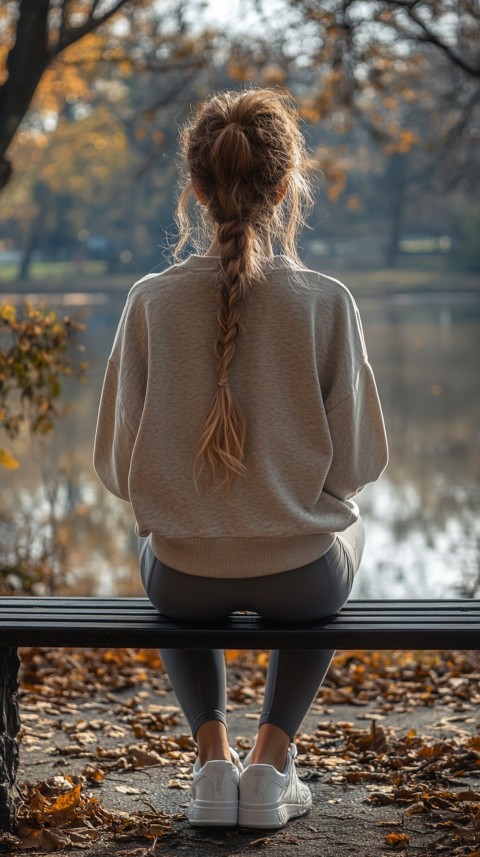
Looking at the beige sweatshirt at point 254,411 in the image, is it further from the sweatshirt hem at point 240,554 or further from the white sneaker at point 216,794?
the white sneaker at point 216,794

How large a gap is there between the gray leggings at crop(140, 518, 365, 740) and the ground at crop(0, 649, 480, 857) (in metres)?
0.32

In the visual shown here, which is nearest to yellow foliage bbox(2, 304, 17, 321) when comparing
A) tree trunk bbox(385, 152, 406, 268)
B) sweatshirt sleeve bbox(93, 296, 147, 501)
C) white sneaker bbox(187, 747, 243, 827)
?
sweatshirt sleeve bbox(93, 296, 147, 501)

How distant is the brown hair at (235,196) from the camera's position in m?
2.64

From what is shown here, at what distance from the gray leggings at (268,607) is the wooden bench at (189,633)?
0.15 feet

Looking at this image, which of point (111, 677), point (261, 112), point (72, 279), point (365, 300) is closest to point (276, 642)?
point (261, 112)

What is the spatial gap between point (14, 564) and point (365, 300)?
1387 inches

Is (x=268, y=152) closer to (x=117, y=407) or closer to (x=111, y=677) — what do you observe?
(x=117, y=407)

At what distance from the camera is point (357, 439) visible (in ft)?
9.09

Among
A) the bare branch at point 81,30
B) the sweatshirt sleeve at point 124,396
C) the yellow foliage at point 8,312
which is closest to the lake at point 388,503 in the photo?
the yellow foliage at point 8,312

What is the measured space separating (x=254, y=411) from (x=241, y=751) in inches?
60.1

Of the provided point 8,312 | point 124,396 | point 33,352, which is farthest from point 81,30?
point 124,396

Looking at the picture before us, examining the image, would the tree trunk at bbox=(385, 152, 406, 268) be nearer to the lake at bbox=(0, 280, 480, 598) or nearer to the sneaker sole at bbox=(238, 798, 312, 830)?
the lake at bbox=(0, 280, 480, 598)

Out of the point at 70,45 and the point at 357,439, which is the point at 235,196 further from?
the point at 70,45

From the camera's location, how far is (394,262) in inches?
2131
